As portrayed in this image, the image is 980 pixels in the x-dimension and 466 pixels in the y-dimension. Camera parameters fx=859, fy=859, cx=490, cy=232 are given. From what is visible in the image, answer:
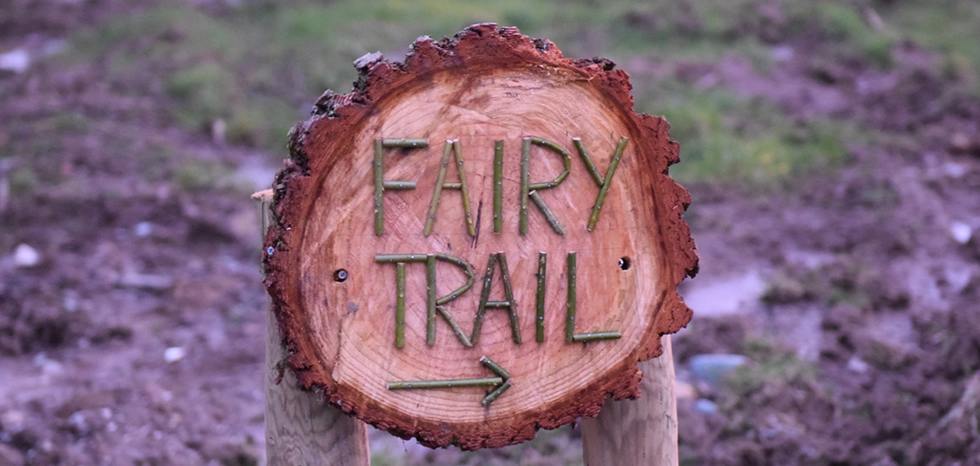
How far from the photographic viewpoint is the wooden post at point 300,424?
1.69 metres

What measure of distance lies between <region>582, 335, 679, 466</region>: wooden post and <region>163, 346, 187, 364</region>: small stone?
2.16 metres

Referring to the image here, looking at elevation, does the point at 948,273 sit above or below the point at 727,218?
below

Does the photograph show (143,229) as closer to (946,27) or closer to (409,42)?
(409,42)

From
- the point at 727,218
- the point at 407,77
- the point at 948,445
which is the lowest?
the point at 948,445

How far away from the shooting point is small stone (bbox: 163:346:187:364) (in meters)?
3.44

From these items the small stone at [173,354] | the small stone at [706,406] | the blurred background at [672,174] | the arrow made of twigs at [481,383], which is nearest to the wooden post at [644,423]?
the arrow made of twigs at [481,383]

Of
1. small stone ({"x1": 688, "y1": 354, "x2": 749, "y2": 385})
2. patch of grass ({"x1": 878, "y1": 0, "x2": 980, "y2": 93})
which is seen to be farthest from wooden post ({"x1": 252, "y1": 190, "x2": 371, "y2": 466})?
patch of grass ({"x1": 878, "y1": 0, "x2": 980, "y2": 93})

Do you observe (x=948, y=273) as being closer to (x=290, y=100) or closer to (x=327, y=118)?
(x=327, y=118)

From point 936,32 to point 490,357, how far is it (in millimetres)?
7246

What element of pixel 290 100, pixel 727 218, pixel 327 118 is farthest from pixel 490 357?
pixel 290 100

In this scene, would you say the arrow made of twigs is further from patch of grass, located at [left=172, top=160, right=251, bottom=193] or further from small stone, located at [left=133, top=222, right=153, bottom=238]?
patch of grass, located at [left=172, top=160, right=251, bottom=193]

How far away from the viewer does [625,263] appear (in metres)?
1.67

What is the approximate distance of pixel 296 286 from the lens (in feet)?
4.99

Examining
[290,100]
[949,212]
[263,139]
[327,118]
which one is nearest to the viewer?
[327,118]
